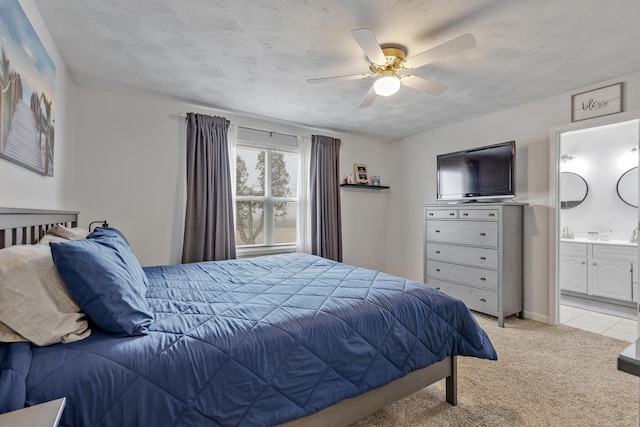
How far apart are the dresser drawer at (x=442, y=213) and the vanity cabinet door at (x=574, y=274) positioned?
205cm

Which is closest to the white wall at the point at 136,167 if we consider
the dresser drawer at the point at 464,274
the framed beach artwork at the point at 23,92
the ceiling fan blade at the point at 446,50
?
the framed beach artwork at the point at 23,92

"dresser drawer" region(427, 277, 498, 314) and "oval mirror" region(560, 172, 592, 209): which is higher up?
"oval mirror" region(560, 172, 592, 209)

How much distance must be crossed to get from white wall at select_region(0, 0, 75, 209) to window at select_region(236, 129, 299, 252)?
1616mm

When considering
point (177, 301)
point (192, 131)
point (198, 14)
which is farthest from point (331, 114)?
point (177, 301)

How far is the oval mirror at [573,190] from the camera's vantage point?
4.41 m

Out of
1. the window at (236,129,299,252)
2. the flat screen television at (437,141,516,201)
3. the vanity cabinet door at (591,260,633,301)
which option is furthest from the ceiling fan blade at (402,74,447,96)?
the vanity cabinet door at (591,260,633,301)

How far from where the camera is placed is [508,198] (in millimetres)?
3434

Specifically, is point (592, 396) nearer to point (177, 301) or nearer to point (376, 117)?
point (177, 301)

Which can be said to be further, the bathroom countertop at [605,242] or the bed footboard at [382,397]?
the bathroom countertop at [605,242]

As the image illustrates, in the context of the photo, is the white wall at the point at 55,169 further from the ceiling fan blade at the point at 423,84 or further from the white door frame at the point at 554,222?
the white door frame at the point at 554,222

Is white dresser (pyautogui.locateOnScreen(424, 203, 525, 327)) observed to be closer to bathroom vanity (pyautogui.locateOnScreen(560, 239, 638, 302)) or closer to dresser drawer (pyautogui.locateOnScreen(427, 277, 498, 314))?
dresser drawer (pyautogui.locateOnScreen(427, 277, 498, 314))

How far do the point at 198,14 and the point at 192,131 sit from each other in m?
1.62

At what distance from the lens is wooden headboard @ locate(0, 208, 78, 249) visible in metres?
1.21

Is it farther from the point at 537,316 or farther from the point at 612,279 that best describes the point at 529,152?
the point at 612,279
